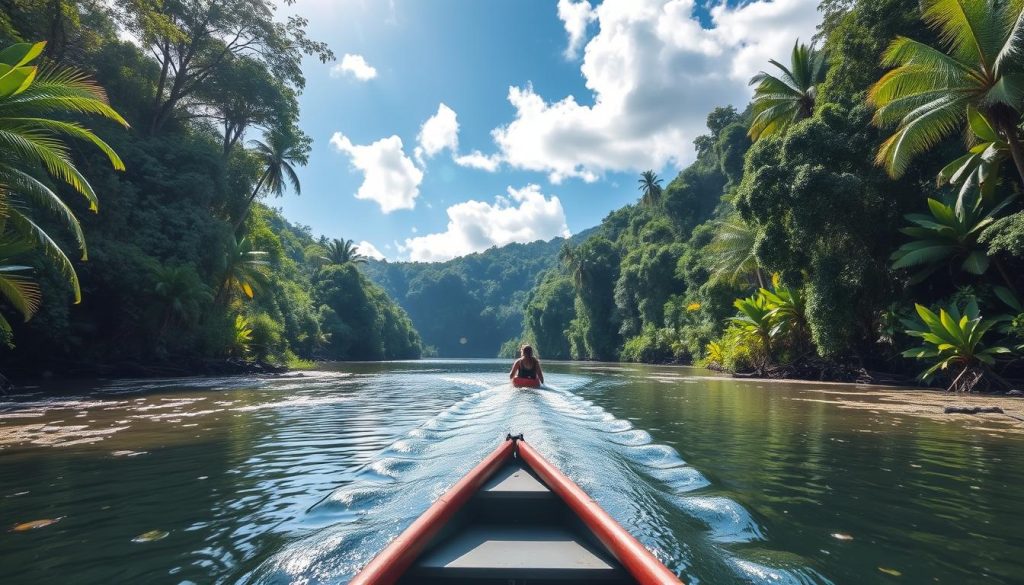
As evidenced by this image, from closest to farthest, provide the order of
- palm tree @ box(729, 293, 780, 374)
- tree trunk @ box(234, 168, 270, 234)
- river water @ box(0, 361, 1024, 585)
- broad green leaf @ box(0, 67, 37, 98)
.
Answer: river water @ box(0, 361, 1024, 585) → broad green leaf @ box(0, 67, 37, 98) → palm tree @ box(729, 293, 780, 374) → tree trunk @ box(234, 168, 270, 234)

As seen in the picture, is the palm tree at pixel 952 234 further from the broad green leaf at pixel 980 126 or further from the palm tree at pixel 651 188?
the palm tree at pixel 651 188

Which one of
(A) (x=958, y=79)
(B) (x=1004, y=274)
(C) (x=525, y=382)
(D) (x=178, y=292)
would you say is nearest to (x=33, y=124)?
(C) (x=525, y=382)

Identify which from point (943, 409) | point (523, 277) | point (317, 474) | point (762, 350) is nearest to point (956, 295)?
point (943, 409)

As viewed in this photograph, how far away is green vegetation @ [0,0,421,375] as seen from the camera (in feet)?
35.8

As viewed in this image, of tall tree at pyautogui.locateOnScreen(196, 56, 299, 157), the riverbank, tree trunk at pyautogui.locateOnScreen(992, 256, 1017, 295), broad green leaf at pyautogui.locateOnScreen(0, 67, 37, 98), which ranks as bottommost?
the riverbank

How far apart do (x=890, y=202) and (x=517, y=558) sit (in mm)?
18772

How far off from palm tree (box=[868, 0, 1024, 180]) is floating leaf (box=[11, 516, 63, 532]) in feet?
54.9

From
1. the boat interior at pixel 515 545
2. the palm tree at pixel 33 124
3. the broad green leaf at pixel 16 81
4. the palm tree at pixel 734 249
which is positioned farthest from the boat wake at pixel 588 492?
the palm tree at pixel 734 249

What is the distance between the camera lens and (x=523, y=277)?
172 metres

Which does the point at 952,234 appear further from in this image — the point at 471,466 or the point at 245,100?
the point at 245,100

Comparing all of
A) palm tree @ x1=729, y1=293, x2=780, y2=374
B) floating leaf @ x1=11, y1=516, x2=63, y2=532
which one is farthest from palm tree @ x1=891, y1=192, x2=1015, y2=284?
floating leaf @ x1=11, y1=516, x2=63, y2=532

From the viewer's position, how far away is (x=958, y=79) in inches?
457

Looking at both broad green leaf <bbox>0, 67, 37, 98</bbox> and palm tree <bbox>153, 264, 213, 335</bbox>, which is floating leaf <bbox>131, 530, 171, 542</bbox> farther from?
palm tree <bbox>153, 264, 213, 335</bbox>

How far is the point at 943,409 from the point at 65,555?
12.8m
